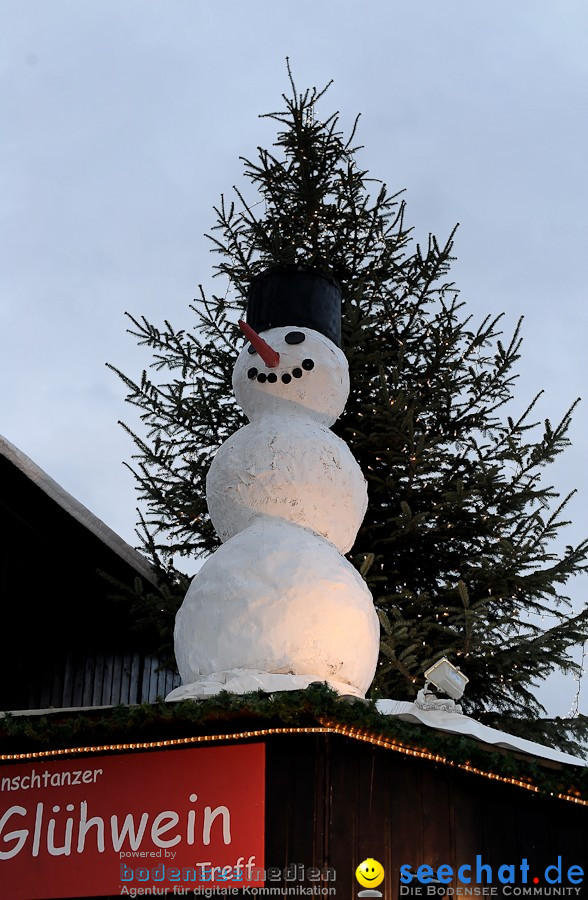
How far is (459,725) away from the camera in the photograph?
199 inches

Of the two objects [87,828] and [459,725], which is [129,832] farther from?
[459,725]

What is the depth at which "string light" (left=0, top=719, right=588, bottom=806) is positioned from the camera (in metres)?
4.75

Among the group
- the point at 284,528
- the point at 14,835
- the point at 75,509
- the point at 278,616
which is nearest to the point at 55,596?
the point at 75,509

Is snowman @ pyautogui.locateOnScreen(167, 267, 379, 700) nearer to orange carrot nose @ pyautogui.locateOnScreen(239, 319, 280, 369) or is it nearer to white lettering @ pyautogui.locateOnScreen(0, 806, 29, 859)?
orange carrot nose @ pyautogui.locateOnScreen(239, 319, 280, 369)

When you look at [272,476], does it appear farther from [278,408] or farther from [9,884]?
[9,884]

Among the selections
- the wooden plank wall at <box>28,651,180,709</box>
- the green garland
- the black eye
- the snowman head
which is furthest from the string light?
the wooden plank wall at <box>28,651,180,709</box>

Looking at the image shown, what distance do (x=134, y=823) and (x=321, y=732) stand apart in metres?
0.98

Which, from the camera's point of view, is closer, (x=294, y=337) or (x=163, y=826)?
(x=163, y=826)

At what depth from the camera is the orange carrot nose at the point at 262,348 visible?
241 inches

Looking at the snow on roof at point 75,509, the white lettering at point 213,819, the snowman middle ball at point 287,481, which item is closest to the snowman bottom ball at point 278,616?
the snowman middle ball at point 287,481

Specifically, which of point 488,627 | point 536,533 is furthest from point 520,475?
point 488,627

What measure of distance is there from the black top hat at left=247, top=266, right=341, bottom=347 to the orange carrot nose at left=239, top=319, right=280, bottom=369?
426 mm

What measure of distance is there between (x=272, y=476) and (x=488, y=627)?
2.39 m

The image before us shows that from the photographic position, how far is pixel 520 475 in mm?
8258
